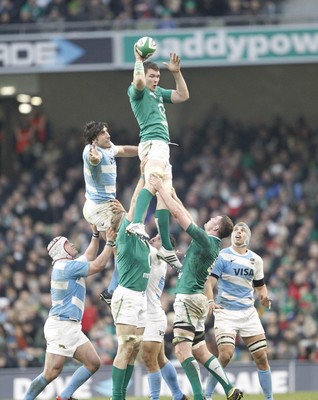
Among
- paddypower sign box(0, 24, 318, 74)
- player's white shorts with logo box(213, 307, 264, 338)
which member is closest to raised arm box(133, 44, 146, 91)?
player's white shorts with logo box(213, 307, 264, 338)

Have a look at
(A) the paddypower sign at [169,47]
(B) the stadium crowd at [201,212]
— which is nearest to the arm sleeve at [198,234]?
(B) the stadium crowd at [201,212]

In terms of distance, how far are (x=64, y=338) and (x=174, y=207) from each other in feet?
8.21

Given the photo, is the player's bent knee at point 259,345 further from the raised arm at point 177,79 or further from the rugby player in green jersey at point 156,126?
the raised arm at point 177,79

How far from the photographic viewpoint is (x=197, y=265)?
15461 millimetres

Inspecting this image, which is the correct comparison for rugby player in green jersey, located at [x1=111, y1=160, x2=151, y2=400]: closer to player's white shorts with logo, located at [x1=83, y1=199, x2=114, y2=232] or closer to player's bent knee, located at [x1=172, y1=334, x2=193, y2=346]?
player's bent knee, located at [x1=172, y1=334, x2=193, y2=346]

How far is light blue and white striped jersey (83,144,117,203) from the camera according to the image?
15.9 metres

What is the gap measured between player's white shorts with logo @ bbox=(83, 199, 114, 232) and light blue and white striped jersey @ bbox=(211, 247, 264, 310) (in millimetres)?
1740

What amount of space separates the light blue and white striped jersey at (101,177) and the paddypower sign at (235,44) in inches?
449

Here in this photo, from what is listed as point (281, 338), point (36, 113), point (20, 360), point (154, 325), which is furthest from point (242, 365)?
point (36, 113)

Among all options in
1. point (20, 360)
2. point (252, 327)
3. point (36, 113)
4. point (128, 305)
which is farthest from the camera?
point (36, 113)

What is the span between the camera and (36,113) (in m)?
31.0

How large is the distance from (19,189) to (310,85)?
726 cm

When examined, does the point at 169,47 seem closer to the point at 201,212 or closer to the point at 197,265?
the point at 201,212

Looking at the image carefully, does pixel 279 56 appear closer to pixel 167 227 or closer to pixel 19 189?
pixel 19 189
